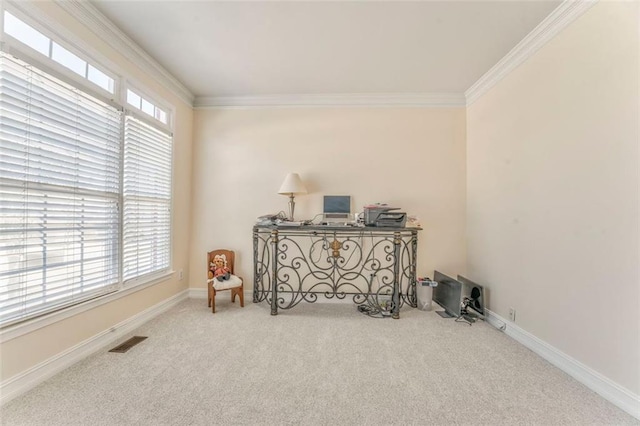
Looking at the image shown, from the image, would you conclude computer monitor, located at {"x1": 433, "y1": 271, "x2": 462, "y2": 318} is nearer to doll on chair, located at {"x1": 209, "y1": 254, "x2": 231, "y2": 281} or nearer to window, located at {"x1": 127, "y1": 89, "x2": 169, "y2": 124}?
doll on chair, located at {"x1": 209, "y1": 254, "x2": 231, "y2": 281}

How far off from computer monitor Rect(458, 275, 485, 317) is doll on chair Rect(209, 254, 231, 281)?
2640 mm

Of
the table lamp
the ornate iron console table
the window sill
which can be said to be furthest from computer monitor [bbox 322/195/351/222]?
the window sill

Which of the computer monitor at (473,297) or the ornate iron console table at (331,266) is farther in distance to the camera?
the ornate iron console table at (331,266)

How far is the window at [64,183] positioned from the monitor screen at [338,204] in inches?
77.9

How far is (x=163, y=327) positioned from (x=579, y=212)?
11.5 ft

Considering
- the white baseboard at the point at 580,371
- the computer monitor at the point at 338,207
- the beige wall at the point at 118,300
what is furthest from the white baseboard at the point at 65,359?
the white baseboard at the point at 580,371

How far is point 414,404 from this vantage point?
4.80 ft

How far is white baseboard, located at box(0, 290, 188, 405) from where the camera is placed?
1.46 m

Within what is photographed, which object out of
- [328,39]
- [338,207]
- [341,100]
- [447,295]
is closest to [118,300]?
[338,207]

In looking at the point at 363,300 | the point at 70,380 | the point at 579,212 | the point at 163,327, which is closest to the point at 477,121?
the point at 579,212

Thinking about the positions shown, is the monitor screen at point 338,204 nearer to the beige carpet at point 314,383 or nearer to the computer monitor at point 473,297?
the beige carpet at point 314,383

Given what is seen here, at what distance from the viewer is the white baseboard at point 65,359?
146cm

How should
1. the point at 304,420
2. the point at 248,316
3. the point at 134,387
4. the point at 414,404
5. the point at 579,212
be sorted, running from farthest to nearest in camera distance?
the point at 248,316, the point at 579,212, the point at 134,387, the point at 414,404, the point at 304,420

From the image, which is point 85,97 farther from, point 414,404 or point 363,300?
point 363,300
